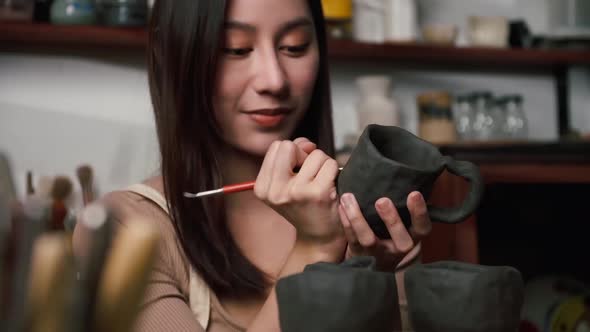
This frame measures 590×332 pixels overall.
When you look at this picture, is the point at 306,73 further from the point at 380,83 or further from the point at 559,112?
the point at 559,112

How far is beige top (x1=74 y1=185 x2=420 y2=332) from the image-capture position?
2.82 feet

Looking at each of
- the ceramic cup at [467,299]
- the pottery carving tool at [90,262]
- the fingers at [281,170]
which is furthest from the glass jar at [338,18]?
the pottery carving tool at [90,262]

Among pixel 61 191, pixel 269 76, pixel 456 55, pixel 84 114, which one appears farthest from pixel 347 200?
pixel 456 55

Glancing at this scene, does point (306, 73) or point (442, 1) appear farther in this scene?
point (442, 1)

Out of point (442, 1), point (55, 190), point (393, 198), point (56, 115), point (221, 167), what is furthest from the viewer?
point (442, 1)

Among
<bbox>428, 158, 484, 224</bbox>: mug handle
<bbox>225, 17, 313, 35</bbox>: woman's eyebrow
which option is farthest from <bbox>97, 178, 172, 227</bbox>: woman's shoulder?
<bbox>428, 158, 484, 224</bbox>: mug handle

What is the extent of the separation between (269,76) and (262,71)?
1cm

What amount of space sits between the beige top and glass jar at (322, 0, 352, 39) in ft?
3.18

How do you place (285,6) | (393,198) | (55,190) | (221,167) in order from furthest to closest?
(55,190)
(221,167)
(285,6)
(393,198)

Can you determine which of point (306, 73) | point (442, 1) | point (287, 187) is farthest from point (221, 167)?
point (442, 1)

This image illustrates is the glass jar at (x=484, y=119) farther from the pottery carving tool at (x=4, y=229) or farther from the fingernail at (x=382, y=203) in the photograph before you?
the pottery carving tool at (x=4, y=229)

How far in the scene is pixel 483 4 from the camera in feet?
7.78

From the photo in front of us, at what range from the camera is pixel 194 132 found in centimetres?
107

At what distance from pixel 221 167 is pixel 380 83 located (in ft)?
3.50
